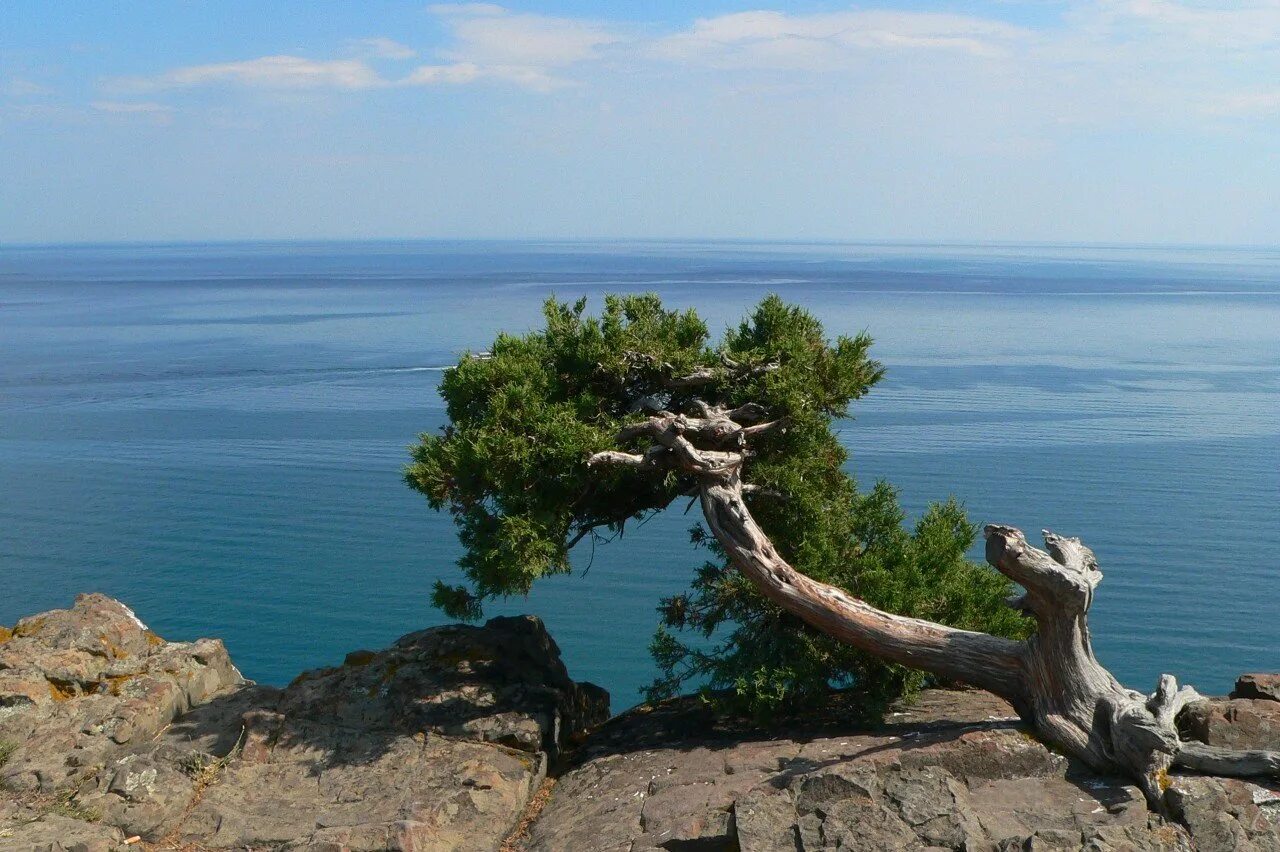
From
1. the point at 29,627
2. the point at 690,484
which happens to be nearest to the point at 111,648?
the point at 29,627

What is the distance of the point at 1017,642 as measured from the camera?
15.4 metres

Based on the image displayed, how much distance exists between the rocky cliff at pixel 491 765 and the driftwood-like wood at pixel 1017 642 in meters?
0.43

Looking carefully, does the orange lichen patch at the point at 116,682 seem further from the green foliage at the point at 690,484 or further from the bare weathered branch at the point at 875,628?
the bare weathered branch at the point at 875,628

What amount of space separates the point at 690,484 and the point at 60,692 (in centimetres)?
1006

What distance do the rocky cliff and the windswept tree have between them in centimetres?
80

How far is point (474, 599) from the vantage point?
1753 cm

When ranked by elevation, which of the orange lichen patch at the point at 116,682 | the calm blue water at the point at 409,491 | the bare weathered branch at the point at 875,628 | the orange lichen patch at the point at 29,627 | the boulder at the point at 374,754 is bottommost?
the calm blue water at the point at 409,491

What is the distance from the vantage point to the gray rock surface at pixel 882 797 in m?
11.6

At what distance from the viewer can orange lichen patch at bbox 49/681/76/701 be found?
1662cm

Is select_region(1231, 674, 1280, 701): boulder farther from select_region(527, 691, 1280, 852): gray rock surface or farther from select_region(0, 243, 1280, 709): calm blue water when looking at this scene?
select_region(0, 243, 1280, 709): calm blue water

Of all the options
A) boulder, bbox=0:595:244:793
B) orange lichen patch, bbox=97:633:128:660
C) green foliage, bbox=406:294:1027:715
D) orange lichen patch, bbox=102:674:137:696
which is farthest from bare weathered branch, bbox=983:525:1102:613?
orange lichen patch, bbox=97:633:128:660

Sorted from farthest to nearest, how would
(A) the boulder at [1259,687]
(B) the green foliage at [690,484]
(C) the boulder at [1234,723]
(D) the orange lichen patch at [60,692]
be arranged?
(D) the orange lichen patch at [60,692] → (B) the green foliage at [690,484] → (A) the boulder at [1259,687] → (C) the boulder at [1234,723]

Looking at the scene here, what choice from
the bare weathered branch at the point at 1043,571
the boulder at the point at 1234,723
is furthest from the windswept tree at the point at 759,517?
the boulder at the point at 1234,723

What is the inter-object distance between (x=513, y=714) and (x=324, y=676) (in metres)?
3.22
